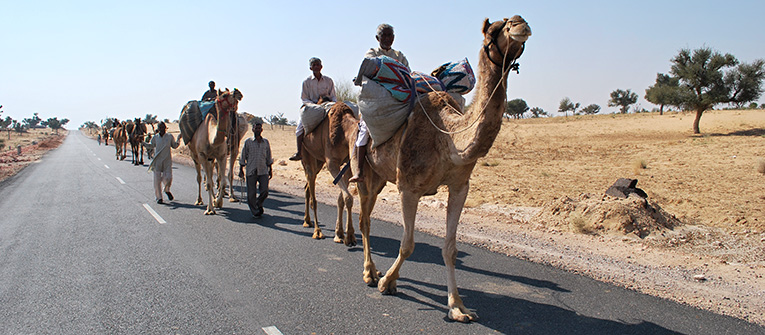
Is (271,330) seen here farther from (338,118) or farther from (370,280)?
(338,118)

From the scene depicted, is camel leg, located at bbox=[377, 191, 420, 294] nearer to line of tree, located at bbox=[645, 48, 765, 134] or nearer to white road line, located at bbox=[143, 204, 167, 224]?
white road line, located at bbox=[143, 204, 167, 224]

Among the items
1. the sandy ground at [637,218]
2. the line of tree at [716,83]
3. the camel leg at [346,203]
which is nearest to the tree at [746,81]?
the line of tree at [716,83]

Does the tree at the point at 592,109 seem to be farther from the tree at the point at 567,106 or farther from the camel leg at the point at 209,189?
the camel leg at the point at 209,189

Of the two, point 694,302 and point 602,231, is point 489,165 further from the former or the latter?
point 694,302

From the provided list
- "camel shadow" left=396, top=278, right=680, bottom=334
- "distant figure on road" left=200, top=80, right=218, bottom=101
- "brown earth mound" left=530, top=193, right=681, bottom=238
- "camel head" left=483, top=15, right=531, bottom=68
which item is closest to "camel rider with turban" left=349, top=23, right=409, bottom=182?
"camel shadow" left=396, top=278, right=680, bottom=334

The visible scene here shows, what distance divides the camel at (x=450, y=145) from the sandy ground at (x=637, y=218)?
2.18 metres

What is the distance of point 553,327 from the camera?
4.39 metres

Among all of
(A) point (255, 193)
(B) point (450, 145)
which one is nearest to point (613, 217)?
(B) point (450, 145)

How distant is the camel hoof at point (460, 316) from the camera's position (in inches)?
178

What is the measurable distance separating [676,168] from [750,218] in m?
8.01

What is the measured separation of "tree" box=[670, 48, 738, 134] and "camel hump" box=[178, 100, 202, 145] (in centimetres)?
2914

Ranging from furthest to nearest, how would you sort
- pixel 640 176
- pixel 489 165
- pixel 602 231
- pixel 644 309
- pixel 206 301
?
pixel 489 165, pixel 640 176, pixel 602 231, pixel 206 301, pixel 644 309

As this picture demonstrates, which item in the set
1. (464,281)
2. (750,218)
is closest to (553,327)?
(464,281)

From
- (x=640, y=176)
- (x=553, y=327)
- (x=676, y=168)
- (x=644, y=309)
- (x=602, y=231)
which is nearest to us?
(x=553, y=327)
